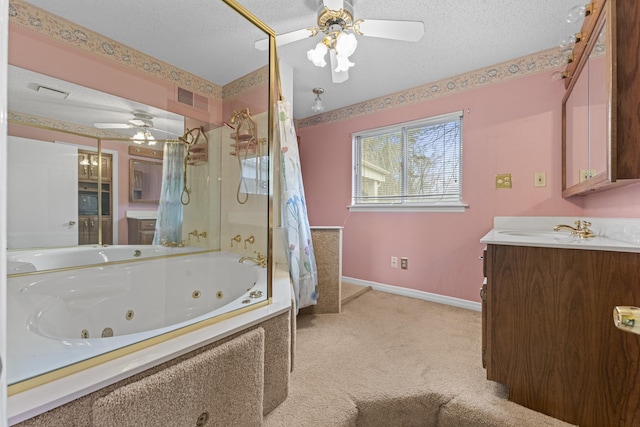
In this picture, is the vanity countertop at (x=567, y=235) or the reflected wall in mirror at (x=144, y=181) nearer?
the vanity countertop at (x=567, y=235)

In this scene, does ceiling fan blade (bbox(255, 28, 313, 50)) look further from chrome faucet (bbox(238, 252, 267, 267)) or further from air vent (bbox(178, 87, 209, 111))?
chrome faucet (bbox(238, 252, 267, 267))

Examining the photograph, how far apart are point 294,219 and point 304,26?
1.37 meters

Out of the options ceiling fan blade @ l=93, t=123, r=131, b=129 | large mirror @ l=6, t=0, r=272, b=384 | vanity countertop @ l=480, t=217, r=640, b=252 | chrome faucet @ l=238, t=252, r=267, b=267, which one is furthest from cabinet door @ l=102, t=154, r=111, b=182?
vanity countertop @ l=480, t=217, r=640, b=252

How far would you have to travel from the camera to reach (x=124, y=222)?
5.37 ft

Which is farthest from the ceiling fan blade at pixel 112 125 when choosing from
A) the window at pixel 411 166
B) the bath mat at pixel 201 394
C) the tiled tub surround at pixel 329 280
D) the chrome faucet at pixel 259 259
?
the window at pixel 411 166

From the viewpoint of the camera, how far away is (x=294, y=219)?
203cm

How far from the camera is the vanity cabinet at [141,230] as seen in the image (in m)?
1.67

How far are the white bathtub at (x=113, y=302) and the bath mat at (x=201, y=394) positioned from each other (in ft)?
0.54

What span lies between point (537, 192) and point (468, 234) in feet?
2.00

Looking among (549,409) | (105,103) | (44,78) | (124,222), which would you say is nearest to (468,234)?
(549,409)

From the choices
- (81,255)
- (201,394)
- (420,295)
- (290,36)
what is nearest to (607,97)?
(290,36)

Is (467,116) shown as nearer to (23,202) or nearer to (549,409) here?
(549,409)

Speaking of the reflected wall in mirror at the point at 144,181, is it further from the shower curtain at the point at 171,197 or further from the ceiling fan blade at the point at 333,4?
the ceiling fan blade at the point at 333,4

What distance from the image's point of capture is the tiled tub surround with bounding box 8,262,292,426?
0.58 m
